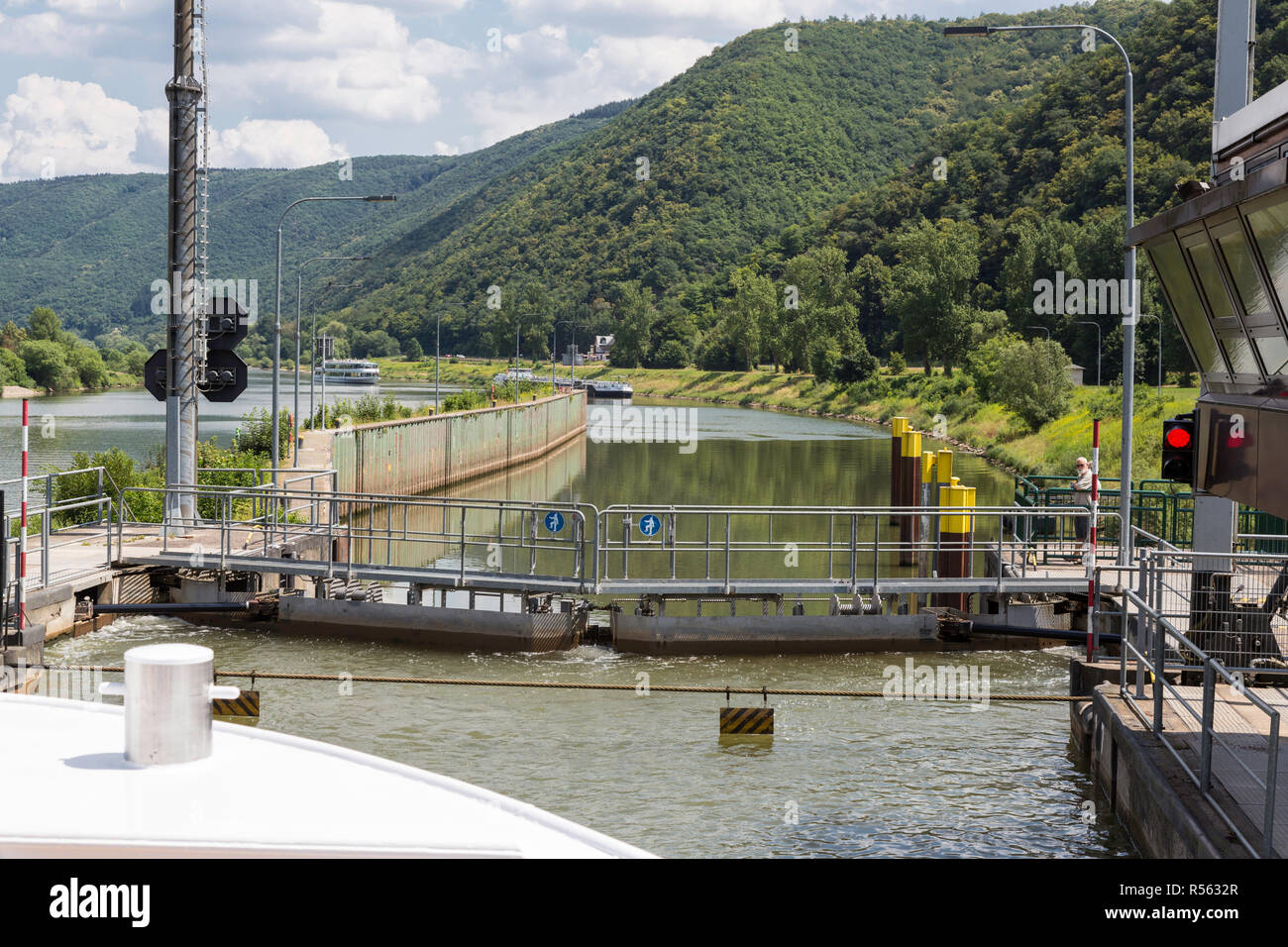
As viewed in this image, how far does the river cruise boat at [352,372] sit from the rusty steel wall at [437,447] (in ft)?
246

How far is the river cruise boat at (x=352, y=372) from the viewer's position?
136 m

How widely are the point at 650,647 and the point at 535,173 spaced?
179 m

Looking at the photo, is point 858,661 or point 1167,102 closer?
point 858,661

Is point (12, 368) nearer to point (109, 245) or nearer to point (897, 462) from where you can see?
point (897, 462)

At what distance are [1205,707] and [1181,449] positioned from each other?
2999 mm

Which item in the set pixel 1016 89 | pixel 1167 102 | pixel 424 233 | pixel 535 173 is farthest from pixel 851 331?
pixel 424 233

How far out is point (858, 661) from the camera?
63.7ft

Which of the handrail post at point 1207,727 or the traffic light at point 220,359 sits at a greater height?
the traffic light at point 220,359

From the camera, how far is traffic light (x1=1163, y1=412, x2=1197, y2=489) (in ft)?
37.2

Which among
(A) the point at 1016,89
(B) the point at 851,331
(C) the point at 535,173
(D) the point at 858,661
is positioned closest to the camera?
(D) the point at 858,661

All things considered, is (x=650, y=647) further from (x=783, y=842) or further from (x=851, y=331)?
(x=851, y=331)

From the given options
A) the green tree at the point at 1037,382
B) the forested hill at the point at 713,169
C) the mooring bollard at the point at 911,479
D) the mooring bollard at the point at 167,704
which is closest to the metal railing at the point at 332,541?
the mooring bollard at the point at 911,479

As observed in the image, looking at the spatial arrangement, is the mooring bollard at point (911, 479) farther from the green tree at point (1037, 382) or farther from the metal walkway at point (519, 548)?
the green tree at point (1037, 382)

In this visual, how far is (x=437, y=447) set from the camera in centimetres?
4616
